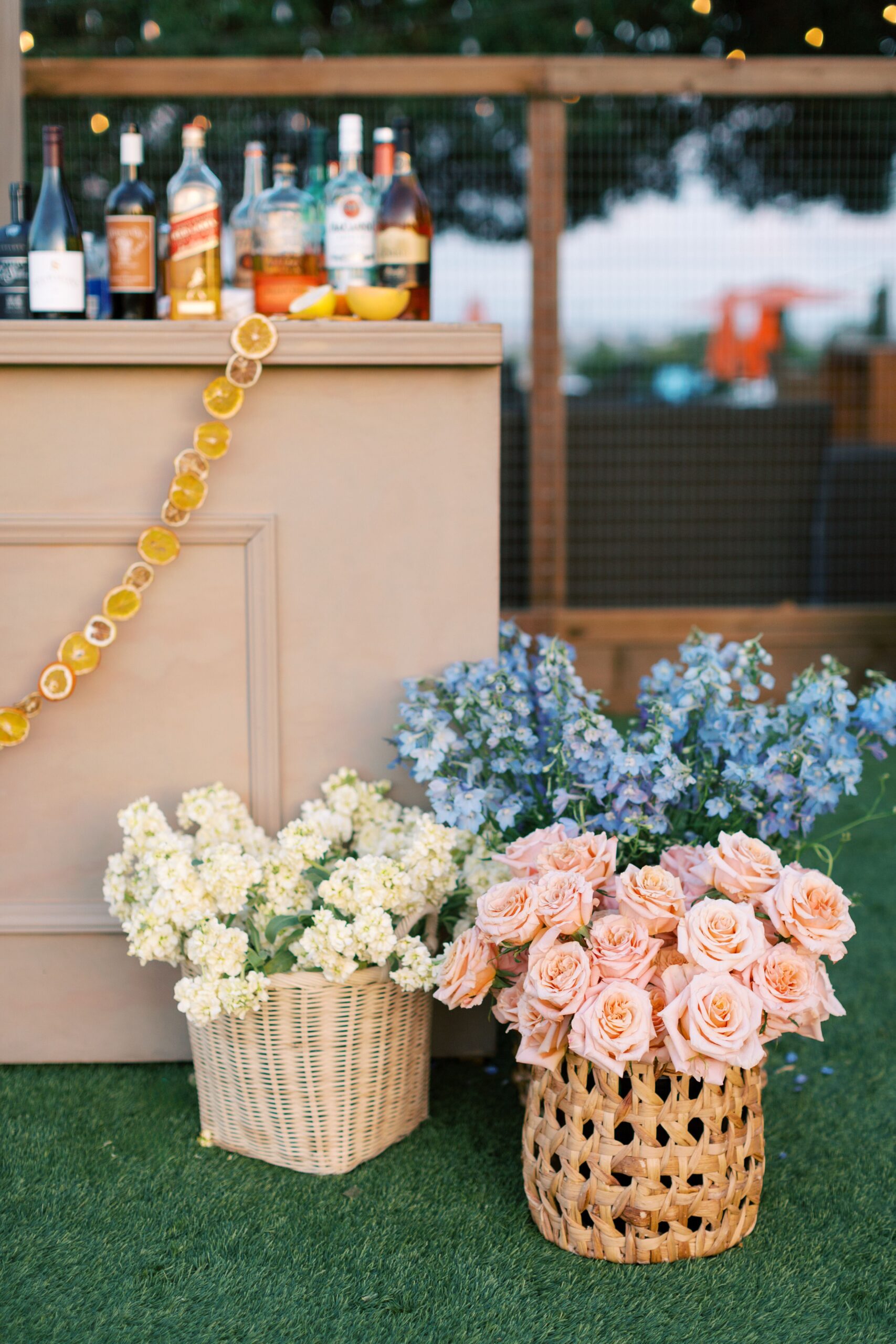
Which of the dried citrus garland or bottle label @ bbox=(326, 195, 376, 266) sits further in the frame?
bottle label @ bbox=(326, 195, 376, 266)

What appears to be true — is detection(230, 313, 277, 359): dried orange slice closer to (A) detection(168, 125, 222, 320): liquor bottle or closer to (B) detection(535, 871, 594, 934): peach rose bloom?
(A) detection(168, 125, 222, 320): liquor bottle

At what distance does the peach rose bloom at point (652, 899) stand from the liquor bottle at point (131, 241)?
100cm

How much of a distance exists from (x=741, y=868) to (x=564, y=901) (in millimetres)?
198

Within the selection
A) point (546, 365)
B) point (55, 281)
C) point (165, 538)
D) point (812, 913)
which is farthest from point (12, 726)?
point (546, 365)

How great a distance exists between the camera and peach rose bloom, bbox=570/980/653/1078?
1.10 metres

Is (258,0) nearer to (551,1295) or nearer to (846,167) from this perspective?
(846,167)

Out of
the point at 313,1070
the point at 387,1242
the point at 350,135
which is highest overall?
the point at 350,135

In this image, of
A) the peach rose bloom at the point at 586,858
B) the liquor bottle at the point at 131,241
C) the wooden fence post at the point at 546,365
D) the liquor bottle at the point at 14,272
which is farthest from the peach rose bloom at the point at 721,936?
the wooden fence post at the point at 546,365

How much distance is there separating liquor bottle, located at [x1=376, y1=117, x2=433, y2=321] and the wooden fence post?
6.15 feet

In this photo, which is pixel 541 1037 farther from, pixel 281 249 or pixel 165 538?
pixel 281 249

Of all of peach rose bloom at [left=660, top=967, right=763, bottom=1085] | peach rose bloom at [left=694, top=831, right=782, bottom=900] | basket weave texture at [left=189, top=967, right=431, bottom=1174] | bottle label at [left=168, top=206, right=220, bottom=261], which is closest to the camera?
peach rose bloom at [left=660, top=967, right=763, bottom=1085]

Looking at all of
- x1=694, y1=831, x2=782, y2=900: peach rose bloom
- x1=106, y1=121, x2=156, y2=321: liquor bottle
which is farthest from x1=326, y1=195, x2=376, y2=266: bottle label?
x1=694, y1=831, x2=782, y2=900: peach rose bloom

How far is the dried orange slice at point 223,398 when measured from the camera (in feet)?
4.82

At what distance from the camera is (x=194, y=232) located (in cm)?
156
